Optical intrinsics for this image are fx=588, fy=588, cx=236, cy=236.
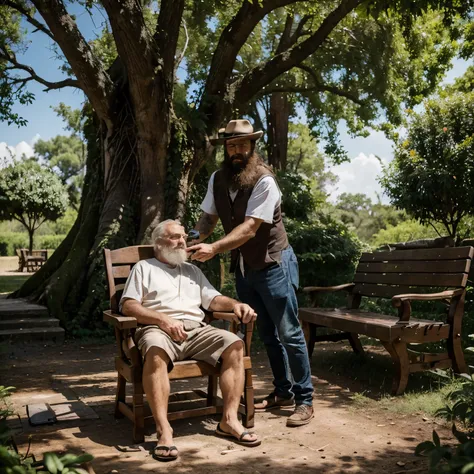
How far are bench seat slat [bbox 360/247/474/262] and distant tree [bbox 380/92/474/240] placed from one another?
5709 mm

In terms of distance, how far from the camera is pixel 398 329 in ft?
16.6

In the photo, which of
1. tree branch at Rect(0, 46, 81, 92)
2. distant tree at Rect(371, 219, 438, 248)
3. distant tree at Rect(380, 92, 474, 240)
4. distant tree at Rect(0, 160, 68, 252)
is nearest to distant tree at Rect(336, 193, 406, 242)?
distant tree at Rect(371, 219, 438, 248)

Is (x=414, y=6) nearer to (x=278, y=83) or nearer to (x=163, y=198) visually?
(x=163, y=198)

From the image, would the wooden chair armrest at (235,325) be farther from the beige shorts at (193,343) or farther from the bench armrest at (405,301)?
the bench armrest at (405,301)

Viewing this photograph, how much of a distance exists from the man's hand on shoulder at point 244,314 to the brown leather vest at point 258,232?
0.43 meters

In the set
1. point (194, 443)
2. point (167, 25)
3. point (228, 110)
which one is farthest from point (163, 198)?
point (194, 443)

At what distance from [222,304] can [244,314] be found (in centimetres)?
31

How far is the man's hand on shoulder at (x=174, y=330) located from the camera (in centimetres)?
407

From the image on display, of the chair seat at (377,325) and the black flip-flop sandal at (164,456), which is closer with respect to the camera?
the black flip-flop sandal at (164,456)

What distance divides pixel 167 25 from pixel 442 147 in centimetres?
627

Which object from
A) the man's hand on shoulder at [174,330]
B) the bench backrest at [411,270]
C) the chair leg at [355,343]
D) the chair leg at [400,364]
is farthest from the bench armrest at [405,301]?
the man's hand on shoulder at [174,330]

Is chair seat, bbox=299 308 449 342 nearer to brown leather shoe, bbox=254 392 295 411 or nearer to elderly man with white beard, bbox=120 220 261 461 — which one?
brown leather shoe, bbox=254 392 295 411

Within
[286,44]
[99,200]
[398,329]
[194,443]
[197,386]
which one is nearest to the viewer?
[194,443]

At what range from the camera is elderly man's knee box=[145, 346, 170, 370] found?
3850mm
